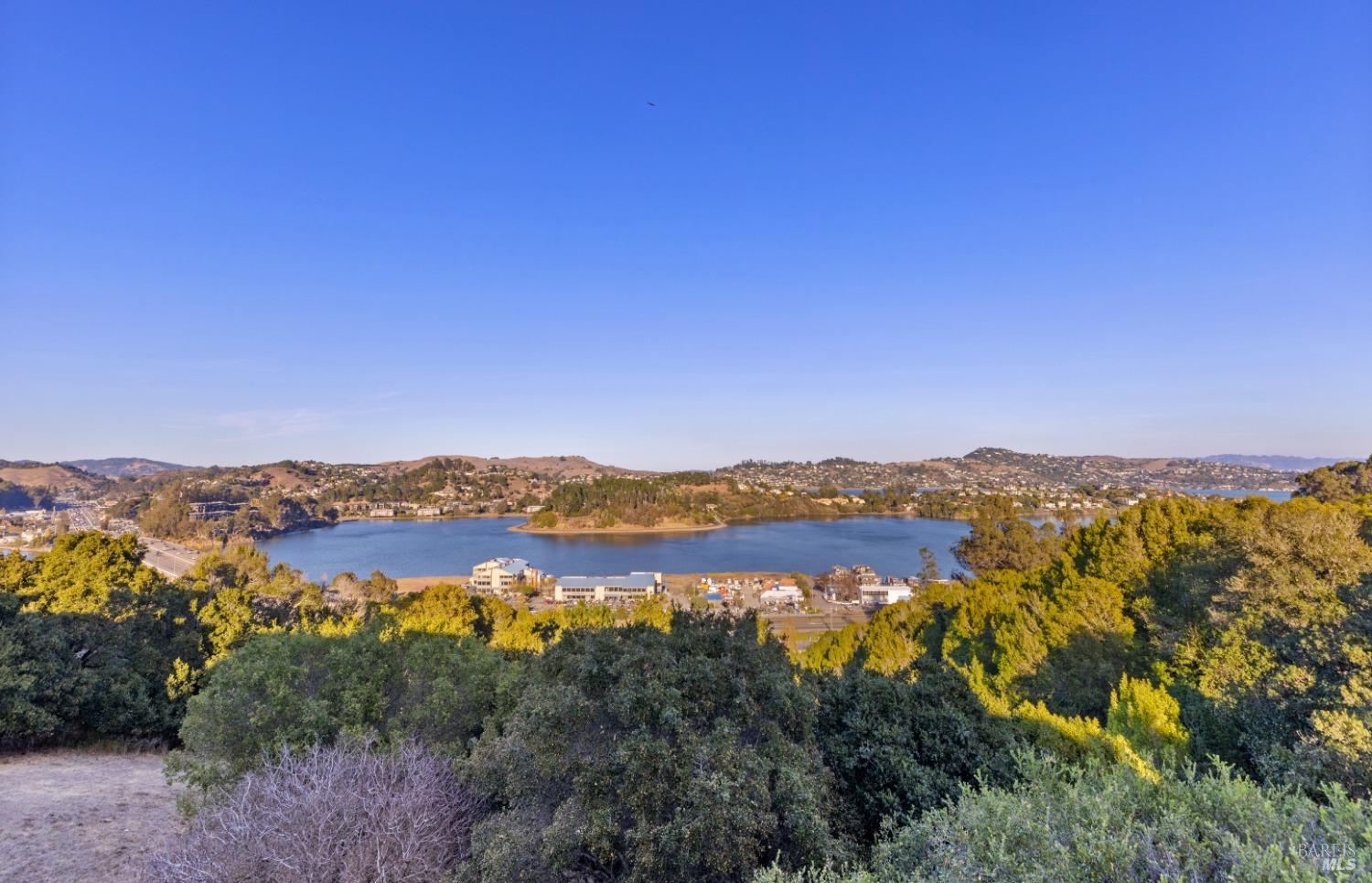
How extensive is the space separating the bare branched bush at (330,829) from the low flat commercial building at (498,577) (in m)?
42.2


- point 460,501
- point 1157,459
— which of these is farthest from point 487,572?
point 1157,459

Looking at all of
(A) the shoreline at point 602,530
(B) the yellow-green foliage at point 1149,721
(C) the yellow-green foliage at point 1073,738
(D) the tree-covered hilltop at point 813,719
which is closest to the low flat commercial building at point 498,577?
(D) the tree-covered hilltop at point 813,719

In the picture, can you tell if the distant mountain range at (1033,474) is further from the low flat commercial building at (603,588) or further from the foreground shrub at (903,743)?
the foreground shrub at (903,743)

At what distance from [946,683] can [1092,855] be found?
4.41 m

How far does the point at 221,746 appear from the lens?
7.78 meters

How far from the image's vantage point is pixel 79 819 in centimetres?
744

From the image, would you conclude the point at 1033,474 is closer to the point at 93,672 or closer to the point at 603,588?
the point at 603,588

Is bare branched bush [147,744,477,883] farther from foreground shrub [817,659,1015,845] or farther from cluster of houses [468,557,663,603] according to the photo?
cluster of houses [468,557,663,603]

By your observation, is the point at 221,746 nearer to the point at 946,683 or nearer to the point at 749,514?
the point at 946,683

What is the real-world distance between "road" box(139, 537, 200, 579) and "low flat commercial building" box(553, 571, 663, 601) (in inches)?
1124

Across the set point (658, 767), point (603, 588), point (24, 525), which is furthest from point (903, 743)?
point (24, 525)

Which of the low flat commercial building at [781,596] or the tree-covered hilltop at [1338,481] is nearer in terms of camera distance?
the tree-covered hilltop at [1338,481]

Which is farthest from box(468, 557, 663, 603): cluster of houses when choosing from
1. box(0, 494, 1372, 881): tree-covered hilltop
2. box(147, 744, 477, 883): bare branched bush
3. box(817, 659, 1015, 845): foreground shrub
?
box(147, 744, 477, 883): bare branched bush

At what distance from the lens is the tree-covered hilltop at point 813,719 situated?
10.8 feet
